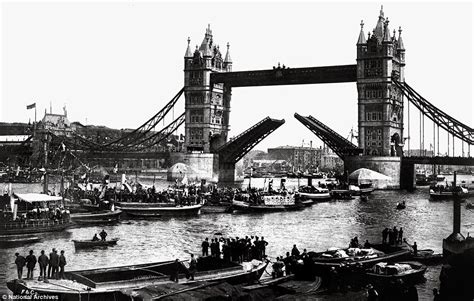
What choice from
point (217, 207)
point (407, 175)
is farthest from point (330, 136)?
point (217, 207)

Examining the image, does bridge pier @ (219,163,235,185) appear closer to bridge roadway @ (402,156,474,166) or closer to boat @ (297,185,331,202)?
boat @ (297,185,331,202)

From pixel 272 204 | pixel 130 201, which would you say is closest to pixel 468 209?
pixel 272 204

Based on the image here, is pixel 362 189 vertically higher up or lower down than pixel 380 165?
lower down

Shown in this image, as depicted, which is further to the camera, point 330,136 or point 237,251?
point 330,136

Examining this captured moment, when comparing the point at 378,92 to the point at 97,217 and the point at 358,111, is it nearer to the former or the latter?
the point at 358,111

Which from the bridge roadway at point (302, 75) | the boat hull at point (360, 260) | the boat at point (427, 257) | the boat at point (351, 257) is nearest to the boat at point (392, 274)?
the boat hull at point (360, 260)

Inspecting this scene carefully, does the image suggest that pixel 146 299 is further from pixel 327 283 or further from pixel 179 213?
pixel 179 213

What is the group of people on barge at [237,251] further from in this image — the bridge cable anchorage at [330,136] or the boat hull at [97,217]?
the bridge cable anchorage at [330,136]
